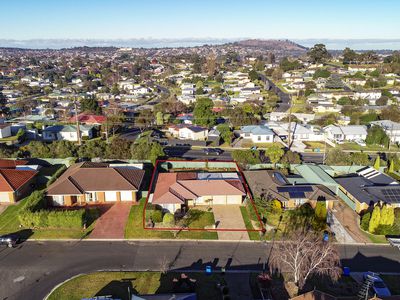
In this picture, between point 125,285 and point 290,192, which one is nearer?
point 125,285

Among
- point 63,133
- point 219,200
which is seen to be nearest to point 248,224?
point 219,200

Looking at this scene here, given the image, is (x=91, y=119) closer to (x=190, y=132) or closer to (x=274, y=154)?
(x=190, y=132)

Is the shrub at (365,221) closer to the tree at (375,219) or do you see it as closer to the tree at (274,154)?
the tree at (375,219)

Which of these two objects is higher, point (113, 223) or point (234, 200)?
point (234, 200)

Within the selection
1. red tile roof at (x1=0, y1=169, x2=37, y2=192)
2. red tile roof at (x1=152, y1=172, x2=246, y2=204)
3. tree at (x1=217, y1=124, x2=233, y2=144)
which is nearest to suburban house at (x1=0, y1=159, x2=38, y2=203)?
red tile roof at (x1=0, y1=169, x2=37, y2=192)

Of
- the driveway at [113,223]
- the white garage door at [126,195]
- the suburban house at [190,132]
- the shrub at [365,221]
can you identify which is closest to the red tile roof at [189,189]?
the white garage door at [126,195]

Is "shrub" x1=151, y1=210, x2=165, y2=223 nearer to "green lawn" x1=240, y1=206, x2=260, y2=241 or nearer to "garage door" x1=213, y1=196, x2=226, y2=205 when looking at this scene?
"garage door" x1=213, y1=196, x2=226, y2=205
